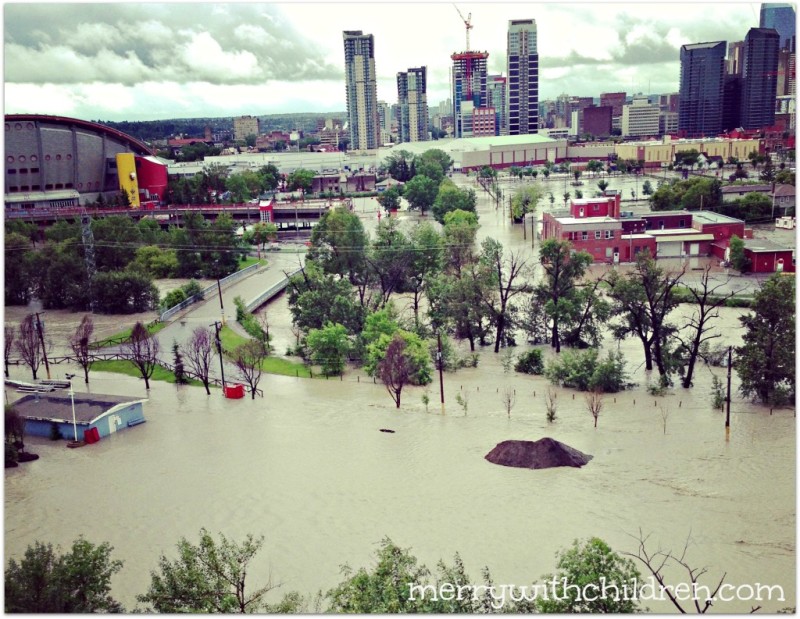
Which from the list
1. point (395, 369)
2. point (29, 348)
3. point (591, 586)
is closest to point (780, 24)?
point (395, 369)

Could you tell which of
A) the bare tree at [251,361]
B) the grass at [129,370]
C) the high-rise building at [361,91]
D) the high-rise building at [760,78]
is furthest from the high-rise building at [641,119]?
the grass at [129,370]

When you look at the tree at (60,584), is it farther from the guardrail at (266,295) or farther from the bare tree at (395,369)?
the guardrail at (266,295)

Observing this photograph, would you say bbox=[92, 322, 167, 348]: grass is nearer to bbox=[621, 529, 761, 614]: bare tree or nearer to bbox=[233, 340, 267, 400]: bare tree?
bbox=[233, 340, 267, 400]: bare tree

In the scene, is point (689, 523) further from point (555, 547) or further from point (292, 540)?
point (292, 540)

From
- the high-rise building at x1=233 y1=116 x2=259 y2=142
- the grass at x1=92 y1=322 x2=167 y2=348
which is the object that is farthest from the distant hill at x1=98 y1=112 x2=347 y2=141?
the grass at x1=92 y1=322 x2=167 y2=348


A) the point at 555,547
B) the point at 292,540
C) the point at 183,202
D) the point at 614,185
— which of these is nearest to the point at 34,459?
the point at 292,540

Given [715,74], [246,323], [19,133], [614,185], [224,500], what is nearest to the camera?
[224,500]
